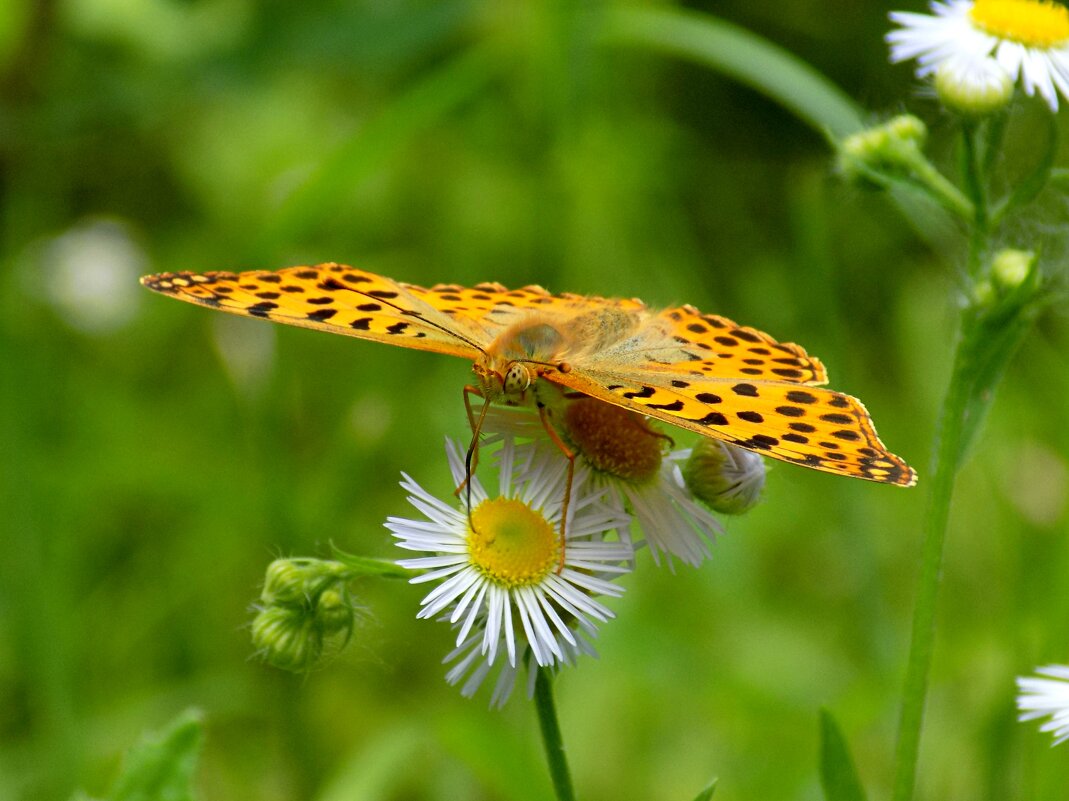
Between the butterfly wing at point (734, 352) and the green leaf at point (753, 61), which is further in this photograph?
the green leaf at point (753, 61)

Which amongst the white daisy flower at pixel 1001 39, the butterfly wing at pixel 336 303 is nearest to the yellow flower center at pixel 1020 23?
the white daisy flower at pixel 1001 39

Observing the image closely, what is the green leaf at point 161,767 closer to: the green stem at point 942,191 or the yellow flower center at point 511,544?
the yellow flower center at point 511,544

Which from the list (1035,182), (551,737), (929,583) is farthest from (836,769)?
(1035,182)

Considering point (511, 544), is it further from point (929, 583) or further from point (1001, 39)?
point (1001, 39)

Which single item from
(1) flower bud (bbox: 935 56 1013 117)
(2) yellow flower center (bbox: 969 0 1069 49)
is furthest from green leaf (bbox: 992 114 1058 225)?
(2) yellow flower center (bbox: 969 0 1069 49)

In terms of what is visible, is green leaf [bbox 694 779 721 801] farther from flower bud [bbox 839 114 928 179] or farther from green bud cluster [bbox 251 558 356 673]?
flower bud [bbox 839 114 928 179]

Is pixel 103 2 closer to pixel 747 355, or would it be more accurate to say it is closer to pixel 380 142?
pixel 380 142
